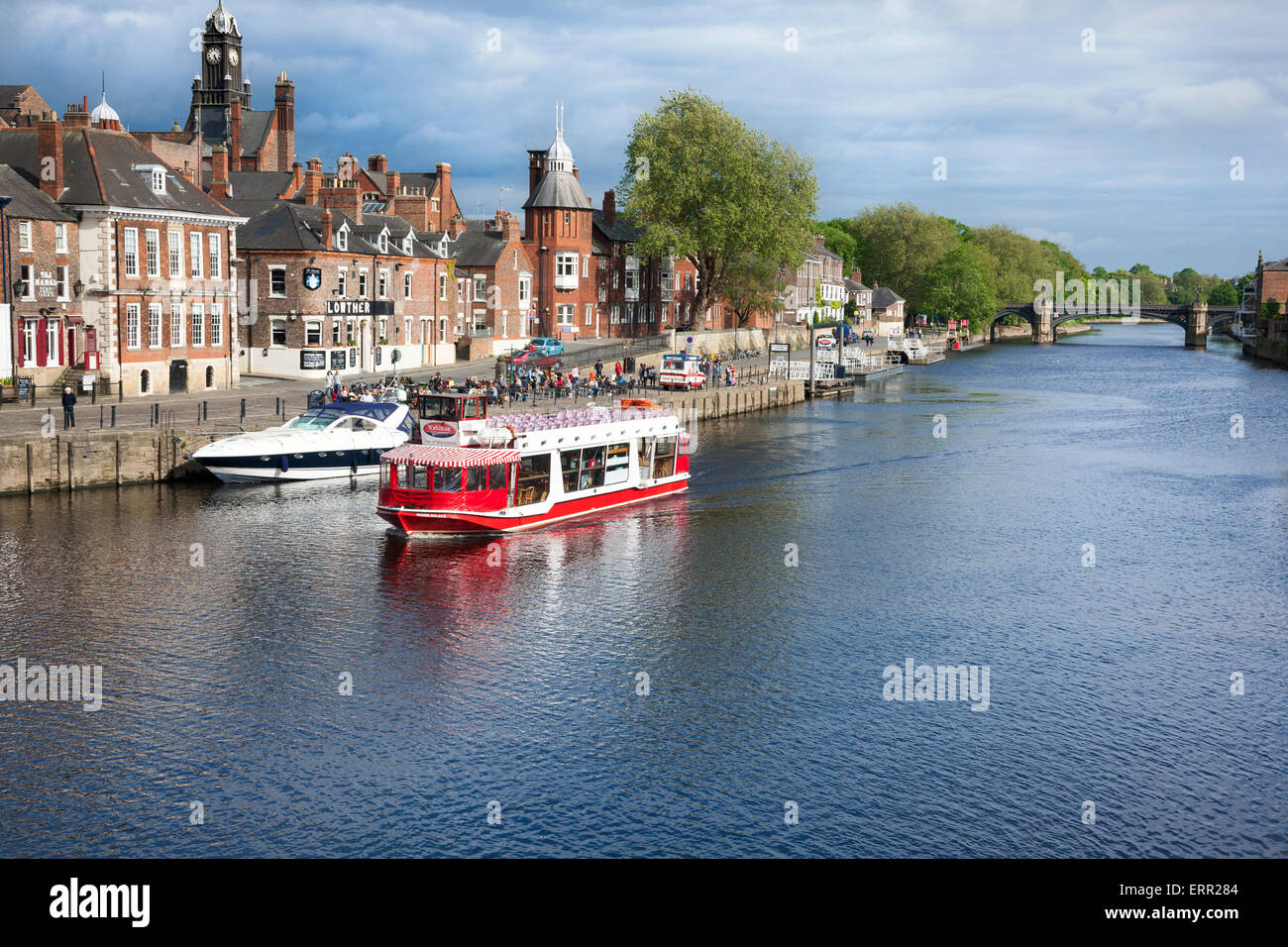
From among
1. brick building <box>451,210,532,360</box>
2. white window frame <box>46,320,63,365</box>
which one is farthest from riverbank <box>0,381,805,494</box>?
brick building <box>451,210,532,360</box>

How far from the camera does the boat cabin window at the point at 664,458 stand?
54188mm

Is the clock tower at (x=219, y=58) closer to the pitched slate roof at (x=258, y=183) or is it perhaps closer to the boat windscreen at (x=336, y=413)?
the pitched slate roof at (x=258, y=183)

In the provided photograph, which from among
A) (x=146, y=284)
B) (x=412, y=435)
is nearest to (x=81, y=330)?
(x=146, y=284)

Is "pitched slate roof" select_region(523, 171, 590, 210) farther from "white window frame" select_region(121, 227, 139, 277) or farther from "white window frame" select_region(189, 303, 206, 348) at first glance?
"white window frame" select_region(121, 227, 139, 277)

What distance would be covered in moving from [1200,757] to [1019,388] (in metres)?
94.5

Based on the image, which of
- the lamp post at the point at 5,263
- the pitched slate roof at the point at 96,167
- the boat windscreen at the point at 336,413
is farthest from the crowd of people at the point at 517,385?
the lamp post at the point at 5,263

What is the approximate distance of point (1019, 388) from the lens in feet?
385

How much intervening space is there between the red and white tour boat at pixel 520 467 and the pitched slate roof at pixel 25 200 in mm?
21528

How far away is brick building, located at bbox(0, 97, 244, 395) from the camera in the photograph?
63438 millimetres

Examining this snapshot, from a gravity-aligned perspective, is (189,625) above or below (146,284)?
below

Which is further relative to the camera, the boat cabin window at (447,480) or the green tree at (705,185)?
the green tree at (705,185)

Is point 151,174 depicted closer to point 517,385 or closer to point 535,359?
point 517,385
